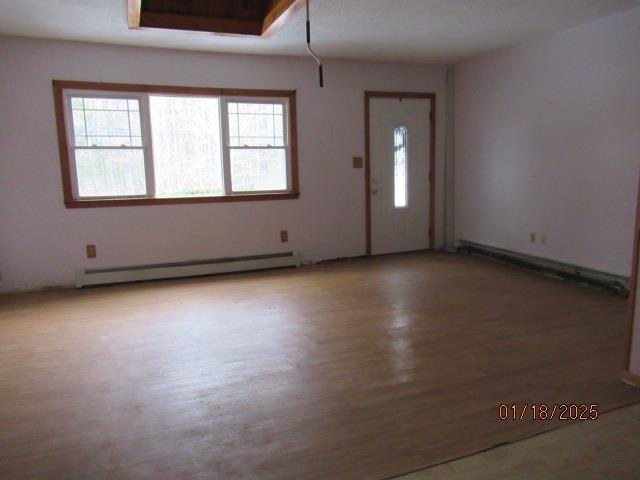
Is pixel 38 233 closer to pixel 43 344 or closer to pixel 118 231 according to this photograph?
pixel 118 231

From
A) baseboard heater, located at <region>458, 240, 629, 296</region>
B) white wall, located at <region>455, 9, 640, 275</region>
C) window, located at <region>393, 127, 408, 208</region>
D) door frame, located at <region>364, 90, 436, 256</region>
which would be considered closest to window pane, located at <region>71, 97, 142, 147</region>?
door frame, located at <region>364, 90, 436, 256</region>

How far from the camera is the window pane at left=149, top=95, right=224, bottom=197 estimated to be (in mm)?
5163

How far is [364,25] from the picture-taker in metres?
4.28

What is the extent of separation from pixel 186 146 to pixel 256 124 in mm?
844

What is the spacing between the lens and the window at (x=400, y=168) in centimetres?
616

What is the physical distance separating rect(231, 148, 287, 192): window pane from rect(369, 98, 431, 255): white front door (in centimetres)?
120

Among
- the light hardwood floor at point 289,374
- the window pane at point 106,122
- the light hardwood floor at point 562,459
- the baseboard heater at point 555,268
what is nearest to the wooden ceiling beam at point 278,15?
the window pane at point 106,122

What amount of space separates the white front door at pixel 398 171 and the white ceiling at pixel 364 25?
842 mm

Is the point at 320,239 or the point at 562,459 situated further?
the point at 320,239

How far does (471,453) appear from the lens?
2027 millimetres

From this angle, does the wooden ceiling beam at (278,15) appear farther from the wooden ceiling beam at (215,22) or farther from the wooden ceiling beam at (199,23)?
the wooden ceiling beam at (199,23)

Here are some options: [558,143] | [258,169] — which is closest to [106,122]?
[258,169]
